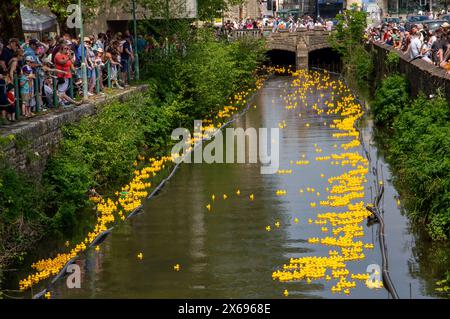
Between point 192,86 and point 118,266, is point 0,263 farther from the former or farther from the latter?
point 192,86

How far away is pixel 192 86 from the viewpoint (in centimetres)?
3469

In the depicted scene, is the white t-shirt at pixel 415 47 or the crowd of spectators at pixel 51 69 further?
the white t-shirt at pixel 415 47

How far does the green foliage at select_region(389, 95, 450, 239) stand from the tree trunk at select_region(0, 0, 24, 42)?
10.5 metres

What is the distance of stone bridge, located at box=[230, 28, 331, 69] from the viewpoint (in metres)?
70.0

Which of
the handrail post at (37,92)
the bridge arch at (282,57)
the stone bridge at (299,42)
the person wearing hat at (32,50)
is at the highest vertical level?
the person wearing hat at (32,50)

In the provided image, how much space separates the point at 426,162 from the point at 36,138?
7203 millimetres

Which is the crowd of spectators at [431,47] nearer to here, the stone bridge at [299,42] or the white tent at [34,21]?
the white tent at [34,21]

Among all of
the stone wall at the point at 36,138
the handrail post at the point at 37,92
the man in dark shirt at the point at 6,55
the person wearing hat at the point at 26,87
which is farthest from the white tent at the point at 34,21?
the man in dark shirt at the point at 6,55

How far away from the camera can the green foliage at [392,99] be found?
104ft

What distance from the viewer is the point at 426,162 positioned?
19.2 m

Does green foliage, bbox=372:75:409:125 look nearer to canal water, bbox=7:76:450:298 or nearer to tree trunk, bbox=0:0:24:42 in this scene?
canal water, bbox=7:76:450:298

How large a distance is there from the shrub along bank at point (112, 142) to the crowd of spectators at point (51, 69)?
38.6 inches

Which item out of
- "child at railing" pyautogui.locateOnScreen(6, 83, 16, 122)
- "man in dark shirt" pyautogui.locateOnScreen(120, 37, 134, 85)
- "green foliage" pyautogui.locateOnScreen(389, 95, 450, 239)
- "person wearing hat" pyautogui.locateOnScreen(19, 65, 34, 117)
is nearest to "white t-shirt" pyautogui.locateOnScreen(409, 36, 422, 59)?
"man in dark shirt" pyautogui.locateOnScreen(120, 37, 134, 85)

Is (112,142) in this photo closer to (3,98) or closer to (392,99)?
(3,98)
